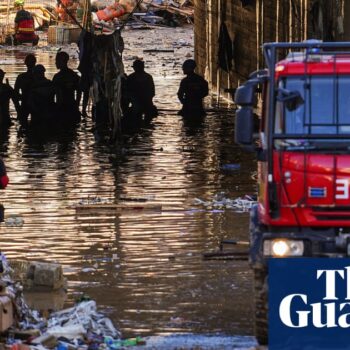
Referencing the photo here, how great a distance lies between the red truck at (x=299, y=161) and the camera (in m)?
10.3

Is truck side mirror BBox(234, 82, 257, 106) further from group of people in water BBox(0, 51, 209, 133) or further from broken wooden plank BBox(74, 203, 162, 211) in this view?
group of people in water BBox(0, 51, 209, 133)

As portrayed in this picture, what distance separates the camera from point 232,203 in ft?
61.4

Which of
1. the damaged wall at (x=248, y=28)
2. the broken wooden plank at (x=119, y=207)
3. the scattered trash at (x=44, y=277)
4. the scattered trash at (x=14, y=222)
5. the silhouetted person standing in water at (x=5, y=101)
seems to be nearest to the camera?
the scattered trash at (x=44, y=277)

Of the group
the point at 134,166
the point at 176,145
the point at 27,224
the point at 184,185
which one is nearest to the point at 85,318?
the point at 27,224

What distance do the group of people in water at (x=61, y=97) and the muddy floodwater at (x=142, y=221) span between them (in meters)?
0.49

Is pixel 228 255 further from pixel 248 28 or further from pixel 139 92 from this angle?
pixel 248 28

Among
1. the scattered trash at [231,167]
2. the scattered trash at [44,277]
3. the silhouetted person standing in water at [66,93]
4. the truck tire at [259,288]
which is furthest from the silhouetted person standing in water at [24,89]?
the truck tire at [259,288]

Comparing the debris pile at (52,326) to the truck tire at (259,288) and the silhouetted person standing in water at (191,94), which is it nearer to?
the truck tire at (259,288)

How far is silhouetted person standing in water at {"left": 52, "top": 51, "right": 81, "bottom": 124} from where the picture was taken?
1152 inches

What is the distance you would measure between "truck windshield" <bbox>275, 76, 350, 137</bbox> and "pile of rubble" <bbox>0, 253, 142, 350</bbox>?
217 centimetres

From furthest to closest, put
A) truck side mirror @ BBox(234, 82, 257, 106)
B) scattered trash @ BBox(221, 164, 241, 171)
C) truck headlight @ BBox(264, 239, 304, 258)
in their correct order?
scattered trash @ BBox(221, 164, 241, 171), truck side mirror @ BBox(234, 82, 257, 106), truck headlight @ BBox(264, 239, 304, 258)

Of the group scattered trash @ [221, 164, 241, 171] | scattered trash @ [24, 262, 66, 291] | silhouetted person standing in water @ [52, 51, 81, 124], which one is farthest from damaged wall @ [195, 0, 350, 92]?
scattered trash @ [24, 262, 66, 291]

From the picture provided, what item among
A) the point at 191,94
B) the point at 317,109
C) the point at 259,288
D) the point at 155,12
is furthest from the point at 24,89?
the point at 155,12

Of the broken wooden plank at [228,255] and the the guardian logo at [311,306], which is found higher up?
the the guardian logo at [311,306]
